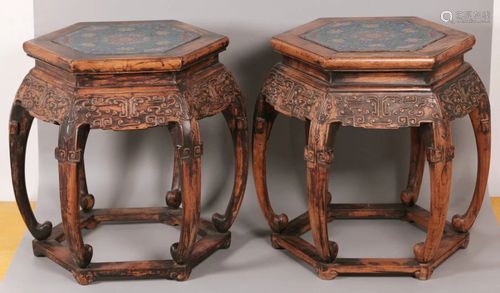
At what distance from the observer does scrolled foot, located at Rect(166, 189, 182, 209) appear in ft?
10.0

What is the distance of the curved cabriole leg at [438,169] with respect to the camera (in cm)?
246

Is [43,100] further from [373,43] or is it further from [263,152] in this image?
[373,43]

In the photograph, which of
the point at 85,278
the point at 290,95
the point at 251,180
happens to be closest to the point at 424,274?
the point at 290,95

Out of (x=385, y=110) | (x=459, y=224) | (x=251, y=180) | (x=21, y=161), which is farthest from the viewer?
(x=251, y=180)

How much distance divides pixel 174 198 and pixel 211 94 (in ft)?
1.86

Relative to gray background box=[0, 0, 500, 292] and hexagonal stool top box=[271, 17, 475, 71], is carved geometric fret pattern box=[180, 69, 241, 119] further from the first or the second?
gray background box=[0, 0, 500, 292]

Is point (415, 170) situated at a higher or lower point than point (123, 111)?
lower

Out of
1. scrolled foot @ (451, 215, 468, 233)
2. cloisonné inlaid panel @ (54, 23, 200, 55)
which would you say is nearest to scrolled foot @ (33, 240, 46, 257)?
cloisonné inlaid panel @ (54, 23, 200, 55)

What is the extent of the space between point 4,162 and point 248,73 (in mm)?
897

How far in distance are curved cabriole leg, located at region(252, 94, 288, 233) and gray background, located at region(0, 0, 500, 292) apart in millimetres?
92

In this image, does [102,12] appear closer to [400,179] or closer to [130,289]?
[130,289]

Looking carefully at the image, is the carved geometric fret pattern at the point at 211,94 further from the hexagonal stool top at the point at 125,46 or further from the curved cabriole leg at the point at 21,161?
the curved cabriole leg at the point at 21,161

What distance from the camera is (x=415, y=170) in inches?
121

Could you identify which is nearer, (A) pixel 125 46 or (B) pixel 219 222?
(A) pixel 125 46
